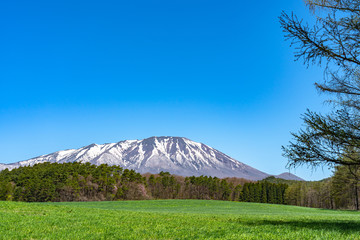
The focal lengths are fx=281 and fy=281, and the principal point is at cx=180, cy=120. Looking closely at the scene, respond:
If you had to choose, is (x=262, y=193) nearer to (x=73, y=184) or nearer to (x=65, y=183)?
(x=73, y=184)

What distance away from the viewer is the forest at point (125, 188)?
58406 millimetres

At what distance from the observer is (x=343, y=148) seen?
10.2m

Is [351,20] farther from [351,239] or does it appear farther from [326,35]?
[351,239]

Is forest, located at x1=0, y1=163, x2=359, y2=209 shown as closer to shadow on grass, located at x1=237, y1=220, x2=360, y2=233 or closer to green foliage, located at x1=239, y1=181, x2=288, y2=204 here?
green foliage, located at x1=239, y1=181, x2=288, y2=204

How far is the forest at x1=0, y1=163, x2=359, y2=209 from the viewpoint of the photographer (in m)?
58.4

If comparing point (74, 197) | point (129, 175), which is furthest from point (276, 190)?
point (74, 197)

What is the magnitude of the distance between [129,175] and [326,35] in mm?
64273

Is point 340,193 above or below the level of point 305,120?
below

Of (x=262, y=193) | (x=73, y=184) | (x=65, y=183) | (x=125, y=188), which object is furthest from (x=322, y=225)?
(x=262, y=193)

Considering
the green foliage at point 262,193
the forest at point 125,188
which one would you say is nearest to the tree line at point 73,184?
the forest at point 125,188

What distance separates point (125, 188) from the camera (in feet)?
220

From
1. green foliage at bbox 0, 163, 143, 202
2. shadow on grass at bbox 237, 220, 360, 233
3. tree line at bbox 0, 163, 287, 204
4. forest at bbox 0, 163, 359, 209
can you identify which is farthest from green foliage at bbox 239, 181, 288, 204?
shadow on grass at bbox 237, 220, 360, 233

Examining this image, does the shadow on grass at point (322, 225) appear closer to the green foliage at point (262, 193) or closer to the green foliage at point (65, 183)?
the green foliage at point (65, 183)

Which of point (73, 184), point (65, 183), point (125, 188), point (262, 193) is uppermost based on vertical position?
point (65, 183)
